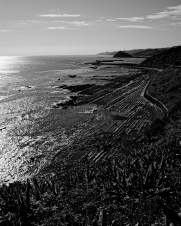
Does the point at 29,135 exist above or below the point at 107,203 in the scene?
below

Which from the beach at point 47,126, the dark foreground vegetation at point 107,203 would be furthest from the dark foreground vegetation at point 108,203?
the beach at point 47,126

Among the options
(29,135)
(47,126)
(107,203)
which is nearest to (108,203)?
(107,203)

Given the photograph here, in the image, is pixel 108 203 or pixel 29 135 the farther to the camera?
pixel 29 135

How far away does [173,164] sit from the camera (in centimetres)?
921

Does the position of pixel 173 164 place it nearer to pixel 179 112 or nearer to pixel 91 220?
pixel 91 220

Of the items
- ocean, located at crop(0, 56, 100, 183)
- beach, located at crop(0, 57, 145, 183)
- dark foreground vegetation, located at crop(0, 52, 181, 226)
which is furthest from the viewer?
beach, located at crop(0, 57, 145, 183)

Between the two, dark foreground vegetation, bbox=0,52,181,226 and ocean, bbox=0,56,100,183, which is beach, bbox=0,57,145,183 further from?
dark foreground vegetation, bbox=0,52,181,226

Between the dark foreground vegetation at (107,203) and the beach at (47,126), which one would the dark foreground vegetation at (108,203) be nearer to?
the dark foreground vegetation at (107,203)

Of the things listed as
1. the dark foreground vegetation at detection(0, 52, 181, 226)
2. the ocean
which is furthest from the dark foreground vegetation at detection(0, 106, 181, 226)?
the ocean

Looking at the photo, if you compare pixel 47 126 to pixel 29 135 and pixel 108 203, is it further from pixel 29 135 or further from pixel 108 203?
pixel 108 203

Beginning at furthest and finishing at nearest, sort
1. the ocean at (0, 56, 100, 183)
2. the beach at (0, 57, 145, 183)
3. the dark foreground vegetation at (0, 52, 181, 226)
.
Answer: the beach at (0, 57, 145, 183) < the ocean at (0, 56, 100, 183) < the dark foreground vegetation at (0, 52, 181, 226)

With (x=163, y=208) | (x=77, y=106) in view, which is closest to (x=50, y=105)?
(x=77, y=106)

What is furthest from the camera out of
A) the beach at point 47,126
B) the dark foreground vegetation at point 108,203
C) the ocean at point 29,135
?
the beach at point 47,126

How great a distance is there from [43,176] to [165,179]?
975 centimetres
